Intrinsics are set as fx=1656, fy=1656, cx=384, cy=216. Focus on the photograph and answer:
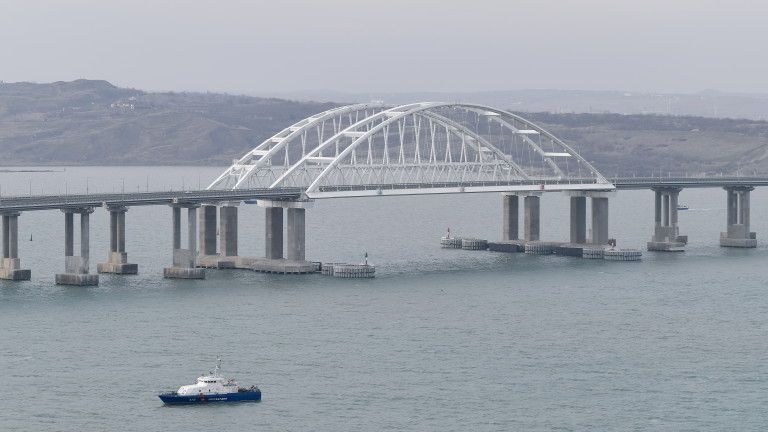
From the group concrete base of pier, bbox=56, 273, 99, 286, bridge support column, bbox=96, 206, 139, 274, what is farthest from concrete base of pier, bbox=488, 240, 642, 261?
concrete base of pier, bbox=56, 273, 99, 286

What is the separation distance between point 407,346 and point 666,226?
58.5 m

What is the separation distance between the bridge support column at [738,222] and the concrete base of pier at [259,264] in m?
40.5

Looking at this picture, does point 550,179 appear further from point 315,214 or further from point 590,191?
point 315,214

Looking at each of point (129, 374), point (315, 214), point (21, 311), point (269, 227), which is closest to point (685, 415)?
point (129, 374)

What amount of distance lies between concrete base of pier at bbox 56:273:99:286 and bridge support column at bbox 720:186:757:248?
56.6m

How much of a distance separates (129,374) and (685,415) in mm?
21327

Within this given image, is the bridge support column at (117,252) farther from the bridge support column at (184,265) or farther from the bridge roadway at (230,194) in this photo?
the bridge support column at (184,265)

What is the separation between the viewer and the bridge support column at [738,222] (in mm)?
128500

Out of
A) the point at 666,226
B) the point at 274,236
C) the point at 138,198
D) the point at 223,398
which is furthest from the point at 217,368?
the point at 666,226

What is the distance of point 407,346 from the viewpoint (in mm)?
72000

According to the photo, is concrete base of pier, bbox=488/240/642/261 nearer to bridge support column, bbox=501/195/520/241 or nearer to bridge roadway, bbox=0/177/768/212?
bridge support column, bbox=501/195/520/241

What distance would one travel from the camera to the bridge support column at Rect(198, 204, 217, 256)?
345 feet

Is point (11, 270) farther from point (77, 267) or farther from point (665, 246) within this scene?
point (665, 246)

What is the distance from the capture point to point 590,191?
412ft
